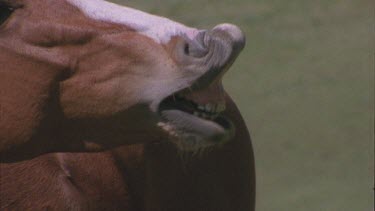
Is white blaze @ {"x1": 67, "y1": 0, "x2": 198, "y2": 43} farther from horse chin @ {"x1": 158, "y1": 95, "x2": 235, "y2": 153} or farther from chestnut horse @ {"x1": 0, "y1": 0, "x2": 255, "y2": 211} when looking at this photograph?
horse chin @ {"x1": 158, "y1": 95, "x2": 235, "y2": 153}

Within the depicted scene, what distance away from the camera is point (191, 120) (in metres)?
2.62

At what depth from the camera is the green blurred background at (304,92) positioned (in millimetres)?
5816

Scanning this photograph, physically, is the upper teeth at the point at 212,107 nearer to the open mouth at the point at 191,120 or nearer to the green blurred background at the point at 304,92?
the open mouth at the point at 191,120

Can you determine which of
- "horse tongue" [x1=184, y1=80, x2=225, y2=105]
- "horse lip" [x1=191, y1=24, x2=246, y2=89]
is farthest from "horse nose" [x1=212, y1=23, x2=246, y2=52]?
"horse tongue" [x1=184, y1=80, x2=225, y2=105]

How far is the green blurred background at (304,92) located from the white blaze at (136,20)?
9.94ft

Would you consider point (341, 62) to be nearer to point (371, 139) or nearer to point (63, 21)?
point (371, 139)

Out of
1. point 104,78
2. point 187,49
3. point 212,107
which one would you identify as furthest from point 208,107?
point 104,78

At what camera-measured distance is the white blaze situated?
2633 millimetres

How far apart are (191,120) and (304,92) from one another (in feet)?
13.5

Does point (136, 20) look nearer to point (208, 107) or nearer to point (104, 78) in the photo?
point (104, 78)

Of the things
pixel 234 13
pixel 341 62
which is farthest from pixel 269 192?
pixel 234 13

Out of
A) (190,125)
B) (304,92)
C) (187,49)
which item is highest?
(187,49)

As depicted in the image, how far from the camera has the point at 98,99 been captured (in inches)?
106

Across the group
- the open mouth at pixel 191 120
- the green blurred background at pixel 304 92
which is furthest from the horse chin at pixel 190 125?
the green blurred background at pixel 304 92
